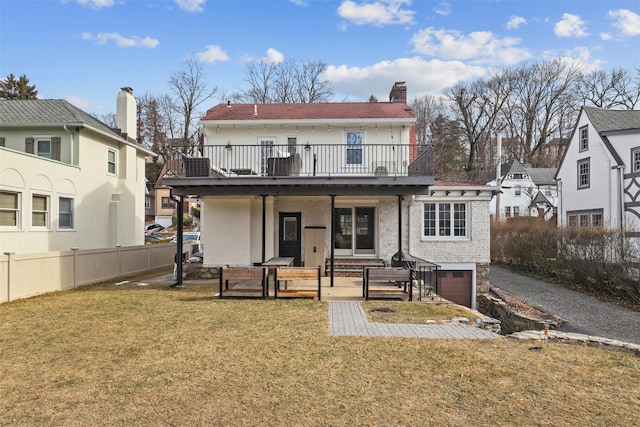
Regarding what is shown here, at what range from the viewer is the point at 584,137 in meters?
26.2

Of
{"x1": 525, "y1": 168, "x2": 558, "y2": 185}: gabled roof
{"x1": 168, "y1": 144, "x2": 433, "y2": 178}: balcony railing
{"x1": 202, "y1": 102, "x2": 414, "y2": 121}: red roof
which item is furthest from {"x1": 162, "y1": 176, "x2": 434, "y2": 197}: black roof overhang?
{"x1": 525, "y1": 168, "x2": 558, "y2": 185}: gabled roof

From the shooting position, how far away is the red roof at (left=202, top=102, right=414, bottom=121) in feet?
51.3

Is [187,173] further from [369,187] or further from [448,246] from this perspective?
[448,246]

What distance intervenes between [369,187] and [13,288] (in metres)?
10.8

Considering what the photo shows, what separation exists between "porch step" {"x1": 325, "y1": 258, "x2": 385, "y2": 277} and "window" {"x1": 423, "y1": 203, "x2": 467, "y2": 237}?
2336mm

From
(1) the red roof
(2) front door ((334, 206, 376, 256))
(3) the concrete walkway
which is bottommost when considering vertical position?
(3) the concrete walkway

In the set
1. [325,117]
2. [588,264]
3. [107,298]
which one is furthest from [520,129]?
[107,298]

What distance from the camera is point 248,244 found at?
14.7 m

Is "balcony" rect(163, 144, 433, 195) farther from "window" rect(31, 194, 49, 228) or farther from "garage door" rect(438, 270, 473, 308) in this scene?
"window" rect(31, 194, 49, 228)

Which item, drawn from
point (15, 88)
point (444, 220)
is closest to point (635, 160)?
point (444, 220)

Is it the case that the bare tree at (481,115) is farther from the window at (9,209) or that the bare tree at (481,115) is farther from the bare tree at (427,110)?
the window at (9,209)

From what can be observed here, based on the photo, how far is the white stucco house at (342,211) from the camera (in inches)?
582

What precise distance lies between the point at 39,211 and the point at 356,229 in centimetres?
1242

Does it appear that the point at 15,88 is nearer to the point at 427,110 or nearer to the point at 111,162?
the point at 111,162
